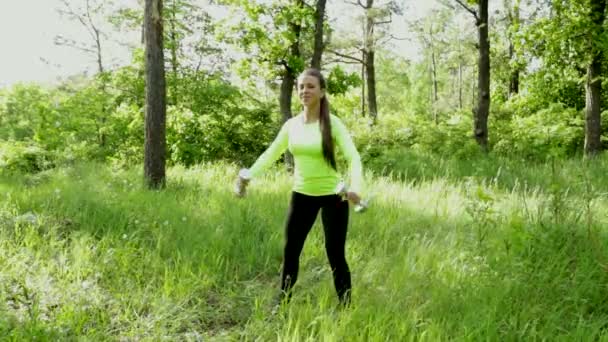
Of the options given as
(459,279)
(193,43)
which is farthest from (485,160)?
(193,43)

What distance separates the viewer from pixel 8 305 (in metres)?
3.34

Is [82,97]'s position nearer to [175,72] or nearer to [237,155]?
[175,72]

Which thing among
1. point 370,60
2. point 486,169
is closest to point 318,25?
point 486,169

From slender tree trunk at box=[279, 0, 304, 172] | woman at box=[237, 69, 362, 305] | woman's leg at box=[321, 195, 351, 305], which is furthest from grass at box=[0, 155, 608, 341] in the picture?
slender tree trunk at box=[279, 0, 304, 172]

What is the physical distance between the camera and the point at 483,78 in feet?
39.8

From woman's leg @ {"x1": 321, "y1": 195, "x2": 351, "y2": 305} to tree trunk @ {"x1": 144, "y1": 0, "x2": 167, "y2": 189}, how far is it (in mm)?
4899

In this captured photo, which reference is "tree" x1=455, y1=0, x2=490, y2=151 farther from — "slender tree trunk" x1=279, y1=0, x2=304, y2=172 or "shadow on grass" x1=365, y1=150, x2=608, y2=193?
"slender tree trunk" x1=279, y1=0, x2=304, y2=172

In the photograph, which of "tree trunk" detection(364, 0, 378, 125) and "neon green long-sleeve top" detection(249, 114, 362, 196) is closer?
"neon green long-sleeve top" detection(249, 114, 362, 196)

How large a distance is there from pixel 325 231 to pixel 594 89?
33.9ft

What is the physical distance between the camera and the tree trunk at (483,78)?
38.6 feet

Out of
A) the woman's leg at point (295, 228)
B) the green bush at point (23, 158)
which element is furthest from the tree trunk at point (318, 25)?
the woman's leg at point (295, 228)

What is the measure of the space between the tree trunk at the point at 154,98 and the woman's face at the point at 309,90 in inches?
195

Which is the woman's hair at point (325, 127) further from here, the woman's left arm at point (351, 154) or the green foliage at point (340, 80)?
the green foliage at point (340, 80)

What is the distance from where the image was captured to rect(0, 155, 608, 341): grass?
3156 mm
